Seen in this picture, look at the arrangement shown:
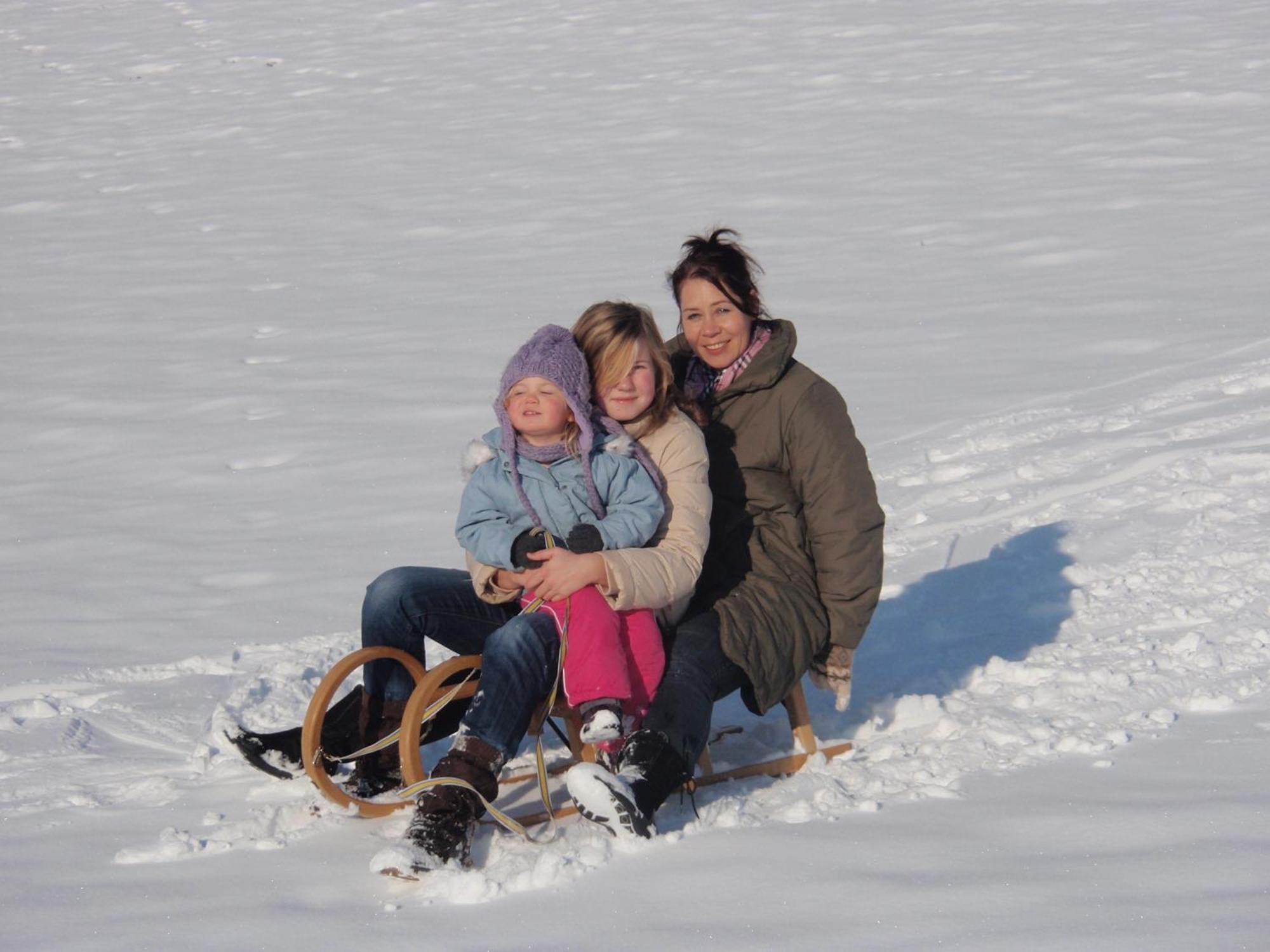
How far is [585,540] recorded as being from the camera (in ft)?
9.67

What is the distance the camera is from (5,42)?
1791cm

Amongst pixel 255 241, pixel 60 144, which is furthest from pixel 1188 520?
pixel 60 144

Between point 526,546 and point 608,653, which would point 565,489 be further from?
point 608,653

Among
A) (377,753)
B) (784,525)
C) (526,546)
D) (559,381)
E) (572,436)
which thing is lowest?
(377,753)

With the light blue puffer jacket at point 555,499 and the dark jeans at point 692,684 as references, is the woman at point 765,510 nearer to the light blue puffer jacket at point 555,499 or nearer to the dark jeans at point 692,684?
the dark jeans at point 692,684

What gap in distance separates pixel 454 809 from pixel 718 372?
1.27 meters

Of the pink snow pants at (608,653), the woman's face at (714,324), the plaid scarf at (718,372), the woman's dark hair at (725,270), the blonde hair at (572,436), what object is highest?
the woman's dark hair at (725,270)

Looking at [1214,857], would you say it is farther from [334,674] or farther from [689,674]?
[334,674]

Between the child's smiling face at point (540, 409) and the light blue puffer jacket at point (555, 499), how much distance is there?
0.21 ft

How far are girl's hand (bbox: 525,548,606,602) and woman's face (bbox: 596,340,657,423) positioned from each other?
37 centimetres

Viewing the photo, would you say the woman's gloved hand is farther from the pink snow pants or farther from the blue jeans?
the blue jeans

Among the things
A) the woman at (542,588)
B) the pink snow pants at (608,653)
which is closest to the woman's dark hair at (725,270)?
the woman at (542,588)

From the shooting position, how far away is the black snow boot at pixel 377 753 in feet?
10.3

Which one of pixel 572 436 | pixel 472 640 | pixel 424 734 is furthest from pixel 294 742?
pixel 572 436
